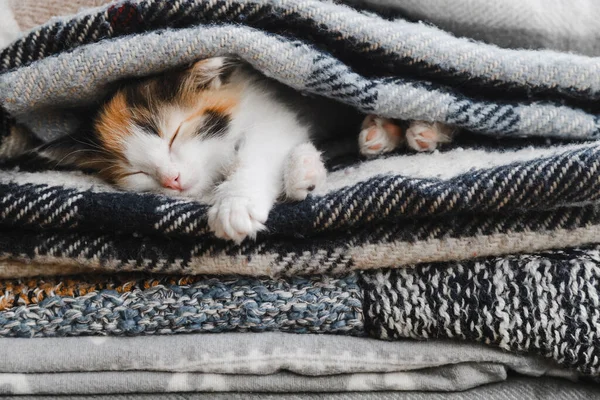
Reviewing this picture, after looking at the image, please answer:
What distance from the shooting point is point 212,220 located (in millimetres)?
514

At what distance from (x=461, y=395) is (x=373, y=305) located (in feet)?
0.42

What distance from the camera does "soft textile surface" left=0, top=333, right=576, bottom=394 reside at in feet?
1.70

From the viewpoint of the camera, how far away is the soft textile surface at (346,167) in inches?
20.1

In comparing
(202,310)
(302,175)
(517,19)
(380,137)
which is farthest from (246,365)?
(517,19)

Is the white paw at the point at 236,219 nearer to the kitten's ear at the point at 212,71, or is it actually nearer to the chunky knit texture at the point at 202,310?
the chunky knit texture at the point at 202,310

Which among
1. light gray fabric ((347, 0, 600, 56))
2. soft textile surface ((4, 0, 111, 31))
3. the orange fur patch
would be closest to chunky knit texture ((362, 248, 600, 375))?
light gray fabric ((347, 0, 600, 56))

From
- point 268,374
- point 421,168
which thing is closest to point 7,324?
point 268,374

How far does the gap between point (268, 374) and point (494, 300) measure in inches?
9.3

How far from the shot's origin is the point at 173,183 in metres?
0.68

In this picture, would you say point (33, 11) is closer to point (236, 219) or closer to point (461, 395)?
point (236, 219)

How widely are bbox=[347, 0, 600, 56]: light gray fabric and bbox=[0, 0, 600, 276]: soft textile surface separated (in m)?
0.08

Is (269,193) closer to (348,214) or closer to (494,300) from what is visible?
(348,214)

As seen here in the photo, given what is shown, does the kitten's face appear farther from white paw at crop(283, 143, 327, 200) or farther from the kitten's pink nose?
white paw at crop(283, 143, 327, 200)

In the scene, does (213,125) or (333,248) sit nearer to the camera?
(333,248)
